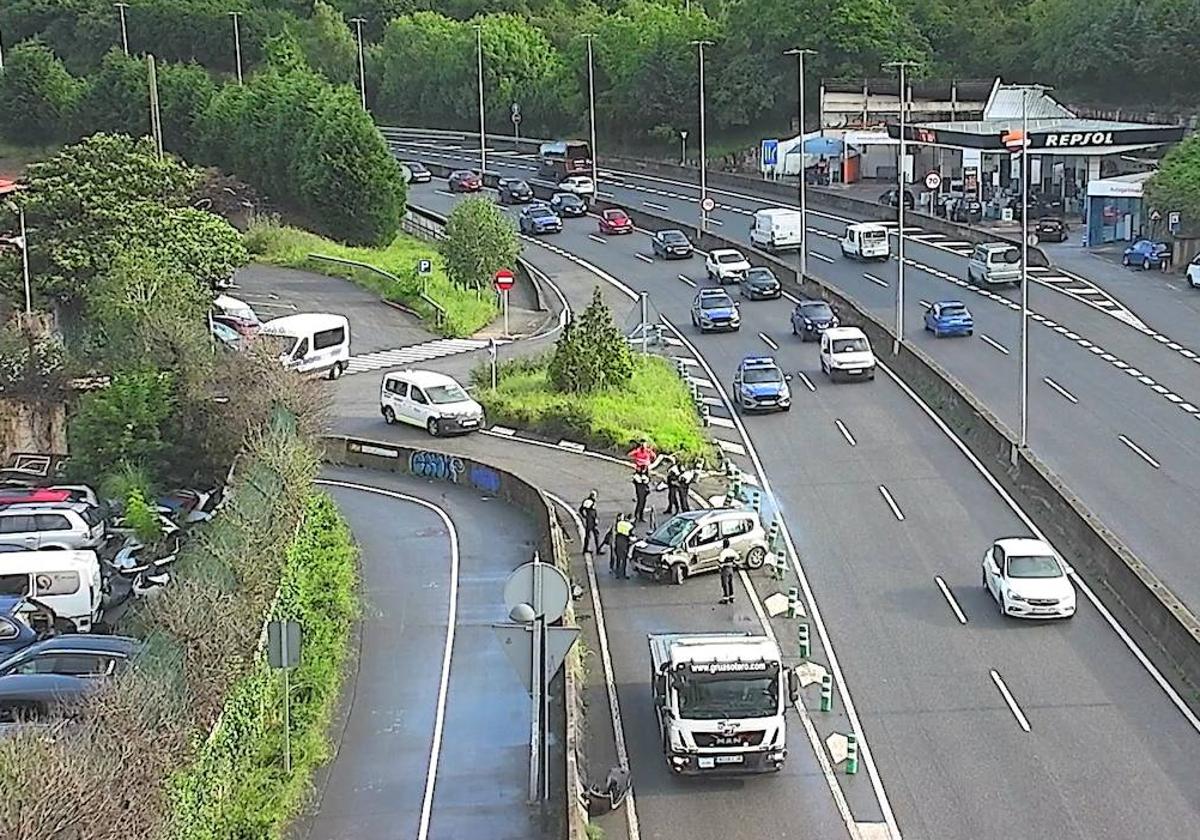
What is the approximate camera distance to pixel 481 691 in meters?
26.2

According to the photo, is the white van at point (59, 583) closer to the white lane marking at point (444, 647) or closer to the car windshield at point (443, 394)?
the white lane marking at point (444, 647)

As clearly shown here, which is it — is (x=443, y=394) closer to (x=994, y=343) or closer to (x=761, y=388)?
(x=761, y=388)

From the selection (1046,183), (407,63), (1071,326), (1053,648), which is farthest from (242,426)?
(407,63)

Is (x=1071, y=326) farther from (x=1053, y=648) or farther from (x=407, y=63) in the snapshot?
(x=407, y=63)

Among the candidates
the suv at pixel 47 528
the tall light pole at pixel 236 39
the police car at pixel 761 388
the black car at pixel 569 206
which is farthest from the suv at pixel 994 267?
the tall light pole at pixel 236 39

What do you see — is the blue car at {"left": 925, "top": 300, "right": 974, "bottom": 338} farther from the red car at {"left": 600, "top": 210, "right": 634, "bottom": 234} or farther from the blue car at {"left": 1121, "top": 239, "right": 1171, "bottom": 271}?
the red car at {"left": 600, "top": 210, "right": 634, "bottom": 234}

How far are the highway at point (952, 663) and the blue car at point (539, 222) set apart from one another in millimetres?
37255

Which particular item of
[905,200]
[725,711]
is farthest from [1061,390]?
[905,200]

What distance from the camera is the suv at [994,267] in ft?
198

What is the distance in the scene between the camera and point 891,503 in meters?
36.4

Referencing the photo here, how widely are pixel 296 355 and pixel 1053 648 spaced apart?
2700 cm

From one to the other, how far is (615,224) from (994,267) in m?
23.6

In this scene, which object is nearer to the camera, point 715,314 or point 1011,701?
point 1011,701

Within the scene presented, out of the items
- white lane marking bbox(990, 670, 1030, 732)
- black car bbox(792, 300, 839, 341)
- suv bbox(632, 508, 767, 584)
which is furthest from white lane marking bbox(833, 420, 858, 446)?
white lane marking bbox(990, 670, 1030, 732)
